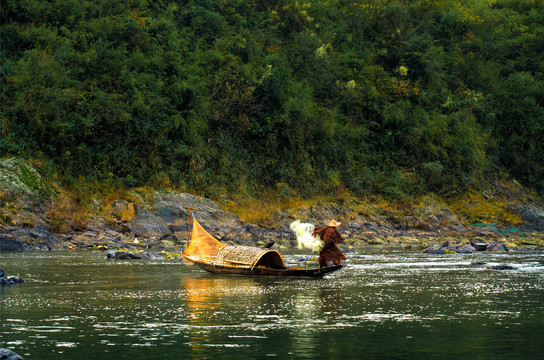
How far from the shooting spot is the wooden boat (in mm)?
19688

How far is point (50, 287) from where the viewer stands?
658 inches

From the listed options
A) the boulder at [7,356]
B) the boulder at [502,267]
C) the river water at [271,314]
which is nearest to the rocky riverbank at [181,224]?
the river water at [271,314]

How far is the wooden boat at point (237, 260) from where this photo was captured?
19.7 meters

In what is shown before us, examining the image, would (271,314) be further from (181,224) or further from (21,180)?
(21,180)

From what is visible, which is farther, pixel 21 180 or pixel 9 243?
pixel 21 180

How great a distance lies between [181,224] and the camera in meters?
34.1

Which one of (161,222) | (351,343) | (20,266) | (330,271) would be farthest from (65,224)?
(351,343)

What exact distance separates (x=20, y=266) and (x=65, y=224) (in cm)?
1029

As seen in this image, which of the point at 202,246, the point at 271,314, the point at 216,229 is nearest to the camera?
the point at 271,314

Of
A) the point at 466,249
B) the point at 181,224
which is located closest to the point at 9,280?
the point at 181,224

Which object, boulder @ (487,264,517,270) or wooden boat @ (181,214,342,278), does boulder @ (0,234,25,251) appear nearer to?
wooden boat @ (181,214,342,278)

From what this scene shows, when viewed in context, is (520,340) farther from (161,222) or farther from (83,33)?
(83,33)

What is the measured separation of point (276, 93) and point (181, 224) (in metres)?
14.1

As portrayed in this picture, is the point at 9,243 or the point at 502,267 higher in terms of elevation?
the point at 9,243
